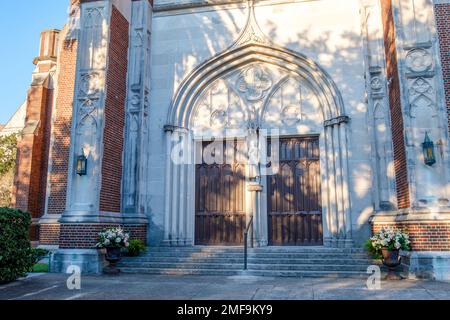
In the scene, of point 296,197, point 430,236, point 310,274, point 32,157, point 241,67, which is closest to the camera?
point 430,236

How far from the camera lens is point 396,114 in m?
9.55

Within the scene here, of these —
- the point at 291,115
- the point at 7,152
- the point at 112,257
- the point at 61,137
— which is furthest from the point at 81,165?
the point at 7,152

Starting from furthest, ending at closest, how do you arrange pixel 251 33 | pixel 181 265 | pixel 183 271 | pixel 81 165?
pixel 251 33
pixel 81 165
pixel 181 265
pixel 183 271

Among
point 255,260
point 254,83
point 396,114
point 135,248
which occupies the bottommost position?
point 255,260

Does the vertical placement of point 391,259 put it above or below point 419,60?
below

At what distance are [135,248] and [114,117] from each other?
141 inches

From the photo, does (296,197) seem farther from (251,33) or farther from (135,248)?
(251,33)

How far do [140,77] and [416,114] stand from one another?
7520 mm

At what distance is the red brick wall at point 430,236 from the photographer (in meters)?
7.93

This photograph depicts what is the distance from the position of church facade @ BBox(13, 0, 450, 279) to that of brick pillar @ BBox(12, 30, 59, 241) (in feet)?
6.06

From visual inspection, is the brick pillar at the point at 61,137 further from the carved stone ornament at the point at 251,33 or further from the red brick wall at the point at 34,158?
the carved stone ornament at the point at 251,33

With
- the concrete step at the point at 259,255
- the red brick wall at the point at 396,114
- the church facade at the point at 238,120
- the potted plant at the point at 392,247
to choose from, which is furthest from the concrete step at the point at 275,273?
the red brick wall at the point at 396,114

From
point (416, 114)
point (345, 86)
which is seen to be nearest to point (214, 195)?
point (345, 86)

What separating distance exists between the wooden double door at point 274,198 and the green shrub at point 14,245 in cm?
487
